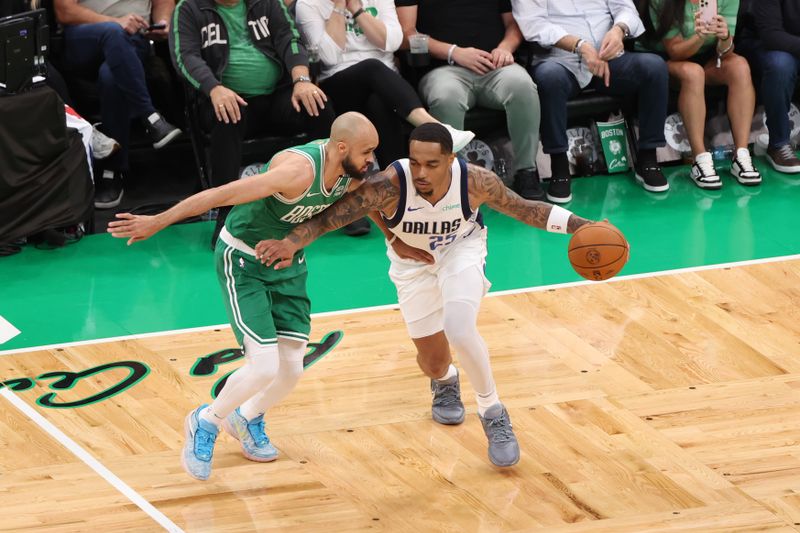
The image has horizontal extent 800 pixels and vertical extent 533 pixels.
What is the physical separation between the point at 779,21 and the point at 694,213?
1739 millimetres

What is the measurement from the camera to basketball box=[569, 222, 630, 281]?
532cm

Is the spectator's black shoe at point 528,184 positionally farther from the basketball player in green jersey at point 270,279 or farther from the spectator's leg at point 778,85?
the basketball player in green jersey at point 270,279

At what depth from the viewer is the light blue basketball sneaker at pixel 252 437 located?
5.58m

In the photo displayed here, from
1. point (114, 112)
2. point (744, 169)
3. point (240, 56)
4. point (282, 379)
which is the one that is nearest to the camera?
point (282, 379)

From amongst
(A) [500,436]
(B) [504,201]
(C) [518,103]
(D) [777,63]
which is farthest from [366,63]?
(A) [500,436]

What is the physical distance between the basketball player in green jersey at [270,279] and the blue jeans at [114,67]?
3467 millimetres

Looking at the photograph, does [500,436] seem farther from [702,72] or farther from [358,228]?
[702,72]

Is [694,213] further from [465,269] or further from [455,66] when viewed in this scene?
[465,269]

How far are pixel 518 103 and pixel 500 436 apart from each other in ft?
12.3

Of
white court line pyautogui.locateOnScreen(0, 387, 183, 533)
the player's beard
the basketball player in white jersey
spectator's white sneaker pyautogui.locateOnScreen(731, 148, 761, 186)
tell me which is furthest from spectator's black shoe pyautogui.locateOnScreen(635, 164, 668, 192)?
white court line pyautogui.locateOnScreen(0, 387, 183, 533)

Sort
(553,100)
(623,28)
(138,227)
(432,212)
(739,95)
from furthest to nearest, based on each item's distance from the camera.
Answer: (739,95)
(623,28)
(553,100)
(432,212)
(138,227)

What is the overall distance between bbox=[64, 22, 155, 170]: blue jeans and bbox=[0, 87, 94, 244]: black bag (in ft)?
1.46

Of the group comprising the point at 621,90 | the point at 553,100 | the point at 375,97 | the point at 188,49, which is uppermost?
the point at 188,49

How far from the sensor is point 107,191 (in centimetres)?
884
